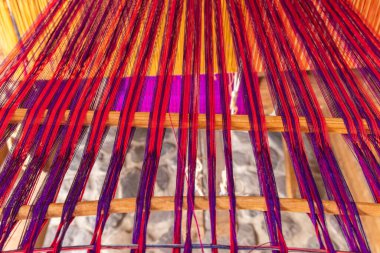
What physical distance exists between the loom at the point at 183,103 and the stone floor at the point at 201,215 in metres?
0.68

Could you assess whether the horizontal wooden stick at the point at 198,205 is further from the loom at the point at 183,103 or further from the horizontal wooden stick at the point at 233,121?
the horizontal wooden stick at the point at 233,121

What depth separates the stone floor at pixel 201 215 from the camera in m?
2.12

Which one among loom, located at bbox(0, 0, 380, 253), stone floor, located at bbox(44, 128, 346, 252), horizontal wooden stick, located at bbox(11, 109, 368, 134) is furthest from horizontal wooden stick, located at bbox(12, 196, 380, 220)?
stone floor, located at bbox(44, 128, 346, 252)

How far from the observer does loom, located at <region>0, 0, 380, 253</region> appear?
0.79 metres

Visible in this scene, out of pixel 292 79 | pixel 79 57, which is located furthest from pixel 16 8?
pixel 292 79

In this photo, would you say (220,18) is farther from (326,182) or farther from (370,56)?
(326,182)

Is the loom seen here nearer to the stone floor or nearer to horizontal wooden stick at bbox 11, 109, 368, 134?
horizontal wooden stick at bbox 11, 109, 368, 134

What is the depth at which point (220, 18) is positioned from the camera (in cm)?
128

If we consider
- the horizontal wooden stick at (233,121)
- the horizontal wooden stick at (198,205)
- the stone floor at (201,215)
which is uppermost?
the stone floor at (201,215)

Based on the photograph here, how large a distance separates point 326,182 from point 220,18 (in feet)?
2.17

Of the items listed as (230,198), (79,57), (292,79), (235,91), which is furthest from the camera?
(235,91)

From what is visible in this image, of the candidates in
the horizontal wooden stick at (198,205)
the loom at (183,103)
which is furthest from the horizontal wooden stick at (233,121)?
the horizontal wooden stick at (198,205)

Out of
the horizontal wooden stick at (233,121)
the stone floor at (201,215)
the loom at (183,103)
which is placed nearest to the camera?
the loom at (183,103)

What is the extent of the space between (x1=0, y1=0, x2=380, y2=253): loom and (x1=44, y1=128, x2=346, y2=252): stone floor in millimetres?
679
